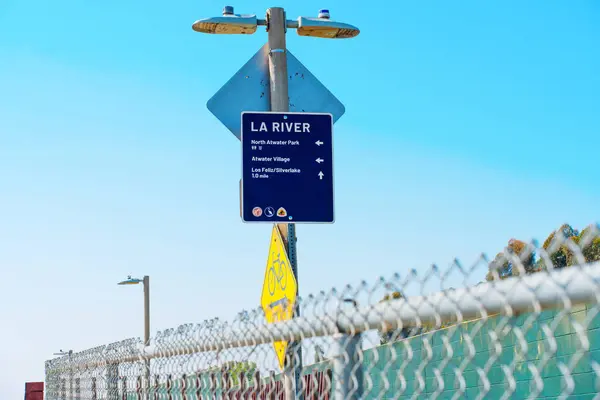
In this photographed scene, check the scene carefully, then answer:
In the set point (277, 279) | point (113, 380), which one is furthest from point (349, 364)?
point (113, 380)

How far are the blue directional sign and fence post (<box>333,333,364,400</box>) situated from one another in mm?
3179

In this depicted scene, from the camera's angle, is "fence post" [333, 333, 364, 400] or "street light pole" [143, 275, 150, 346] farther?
"street light pole" [143, 275, 150, 346]

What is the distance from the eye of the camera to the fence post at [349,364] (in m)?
3.05

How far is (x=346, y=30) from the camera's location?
316 inches

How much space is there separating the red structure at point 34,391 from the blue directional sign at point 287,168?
803cm

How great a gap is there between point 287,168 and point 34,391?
844cm

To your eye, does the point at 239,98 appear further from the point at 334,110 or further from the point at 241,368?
the point at 241,368

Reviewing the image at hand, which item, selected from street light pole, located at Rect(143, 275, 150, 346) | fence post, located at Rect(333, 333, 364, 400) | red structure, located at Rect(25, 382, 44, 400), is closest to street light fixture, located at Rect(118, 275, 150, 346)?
street light pole, located at Rect(143, 275, 150, 346)

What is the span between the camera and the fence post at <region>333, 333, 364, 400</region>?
3.05 metres

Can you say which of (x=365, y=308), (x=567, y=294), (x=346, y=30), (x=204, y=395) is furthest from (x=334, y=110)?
(x=567, y=294)

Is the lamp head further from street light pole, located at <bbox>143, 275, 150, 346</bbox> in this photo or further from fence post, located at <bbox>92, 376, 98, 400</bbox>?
street light pole, located at <bbox>143, 275, 150, 346</bbox>

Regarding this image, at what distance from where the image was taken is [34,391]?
1329 cm

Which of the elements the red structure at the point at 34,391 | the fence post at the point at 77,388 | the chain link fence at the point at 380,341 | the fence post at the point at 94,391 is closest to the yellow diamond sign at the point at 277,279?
the chain link fence at the point at 380,341

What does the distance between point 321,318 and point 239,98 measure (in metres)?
4.14
